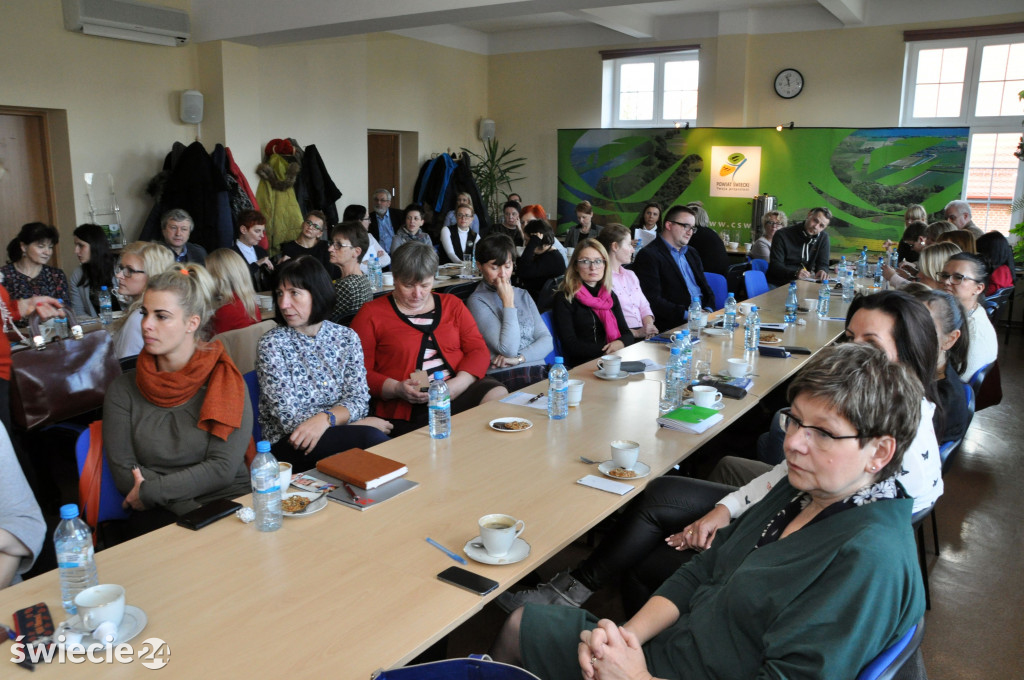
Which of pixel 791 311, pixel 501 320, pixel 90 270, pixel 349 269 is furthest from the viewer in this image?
pixel 349 269

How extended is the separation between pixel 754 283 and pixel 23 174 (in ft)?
21.0

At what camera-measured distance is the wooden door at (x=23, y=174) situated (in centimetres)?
675

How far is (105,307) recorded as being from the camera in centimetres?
512

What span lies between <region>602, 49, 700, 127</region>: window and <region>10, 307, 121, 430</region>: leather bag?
8.79 m

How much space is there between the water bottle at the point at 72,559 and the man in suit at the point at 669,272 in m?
4.64

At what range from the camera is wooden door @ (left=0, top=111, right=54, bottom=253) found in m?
6.75

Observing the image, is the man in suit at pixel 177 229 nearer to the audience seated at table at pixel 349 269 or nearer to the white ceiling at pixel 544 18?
the audience seated at table at pixel 349 269

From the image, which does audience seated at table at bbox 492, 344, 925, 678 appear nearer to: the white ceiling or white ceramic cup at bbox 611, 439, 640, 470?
white ceramic cup at bbox 611, 439, 640, 470

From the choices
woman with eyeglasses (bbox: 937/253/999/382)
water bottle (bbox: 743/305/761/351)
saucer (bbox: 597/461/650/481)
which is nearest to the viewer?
saucer (bbox: 597/461/650/481)

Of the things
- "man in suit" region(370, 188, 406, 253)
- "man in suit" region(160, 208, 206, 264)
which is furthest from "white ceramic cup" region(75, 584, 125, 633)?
"man in suit" region(370, 188, 406, 253)

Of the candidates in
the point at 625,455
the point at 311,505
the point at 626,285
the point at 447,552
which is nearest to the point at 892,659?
the point at 447,552

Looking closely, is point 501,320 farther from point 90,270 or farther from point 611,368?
point 90,270

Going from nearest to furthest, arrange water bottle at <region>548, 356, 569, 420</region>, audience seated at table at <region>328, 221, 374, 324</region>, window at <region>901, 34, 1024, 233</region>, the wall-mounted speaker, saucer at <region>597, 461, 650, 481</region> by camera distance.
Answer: saucer at <region>597, 461, 650, 481</region>
water bottle at <region>548, 356, 569, 420</region>
audience seated at table at <region>328, 221, 374, 324</region>
the wall-mounted speaker
window at <region>901, 34, 1024, 233</region>

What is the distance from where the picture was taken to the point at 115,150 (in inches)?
284
